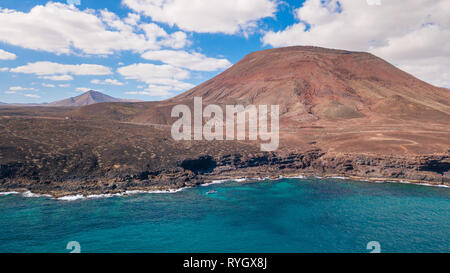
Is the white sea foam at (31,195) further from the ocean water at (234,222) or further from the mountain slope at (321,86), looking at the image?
the mountain slope at (321,86)

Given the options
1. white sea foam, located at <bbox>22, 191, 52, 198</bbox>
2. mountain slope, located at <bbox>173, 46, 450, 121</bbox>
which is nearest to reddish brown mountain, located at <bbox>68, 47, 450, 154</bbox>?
mountain slope, located at <bbox>173, 46, 450, 121</bbox>

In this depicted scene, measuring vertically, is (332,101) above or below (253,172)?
above

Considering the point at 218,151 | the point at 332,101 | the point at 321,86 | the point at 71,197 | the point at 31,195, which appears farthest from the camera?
the point at 321,86

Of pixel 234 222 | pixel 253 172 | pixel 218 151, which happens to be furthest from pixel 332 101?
pixel 234 222

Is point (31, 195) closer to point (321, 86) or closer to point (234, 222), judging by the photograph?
point (234, 222)

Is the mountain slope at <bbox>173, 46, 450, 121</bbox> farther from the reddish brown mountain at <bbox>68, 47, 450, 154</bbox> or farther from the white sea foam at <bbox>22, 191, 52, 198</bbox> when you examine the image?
the white sea foam at <bbox>22, 191, 52, 198</bbox>

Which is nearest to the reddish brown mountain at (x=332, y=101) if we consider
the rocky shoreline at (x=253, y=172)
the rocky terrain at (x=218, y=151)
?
the rocky terrain at (x=218, y=151)

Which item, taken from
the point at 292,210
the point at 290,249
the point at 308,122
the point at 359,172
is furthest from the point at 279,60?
the point at 290,249

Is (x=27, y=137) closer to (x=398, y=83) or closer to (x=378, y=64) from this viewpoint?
(x=398, y=83)
